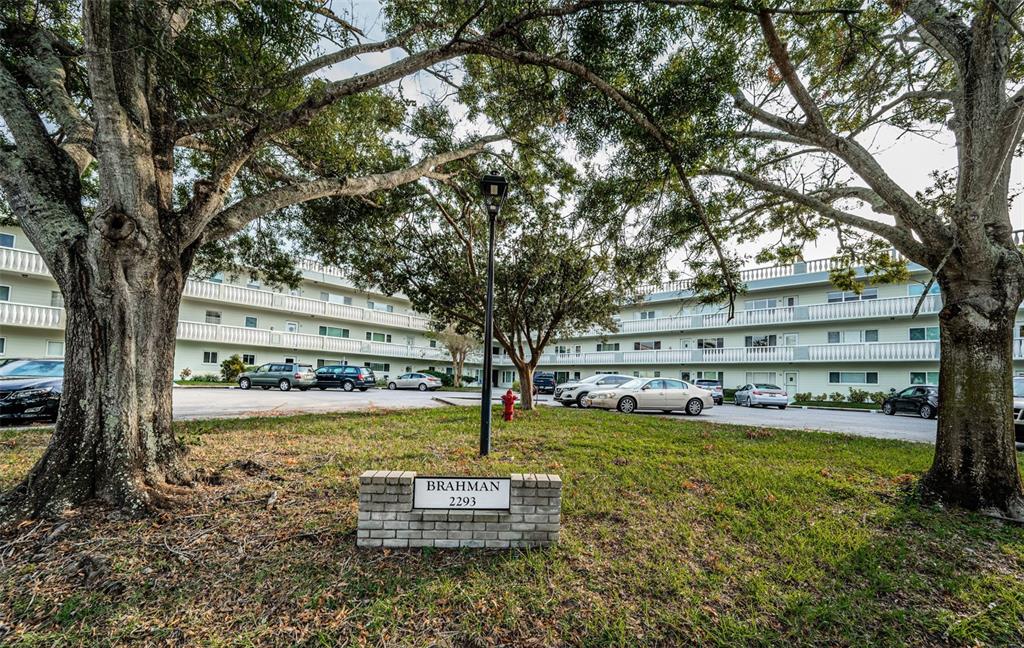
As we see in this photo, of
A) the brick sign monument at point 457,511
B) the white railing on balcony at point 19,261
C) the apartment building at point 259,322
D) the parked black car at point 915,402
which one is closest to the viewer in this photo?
the brick sign monument at point 457,511

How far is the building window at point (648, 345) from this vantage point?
109 ft

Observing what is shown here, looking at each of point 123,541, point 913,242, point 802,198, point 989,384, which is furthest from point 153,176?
point 989,384

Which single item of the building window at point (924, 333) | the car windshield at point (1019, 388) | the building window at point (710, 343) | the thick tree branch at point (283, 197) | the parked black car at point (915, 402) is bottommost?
the parked black car at point (915, 402)

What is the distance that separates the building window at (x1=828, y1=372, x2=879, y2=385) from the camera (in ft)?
76.9

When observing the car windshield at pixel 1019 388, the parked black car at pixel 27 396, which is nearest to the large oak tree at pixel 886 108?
the car windshield at pixel 1019 388

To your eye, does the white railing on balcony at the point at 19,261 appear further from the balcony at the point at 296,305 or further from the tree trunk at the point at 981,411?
the tree trunk at the point at 981,411

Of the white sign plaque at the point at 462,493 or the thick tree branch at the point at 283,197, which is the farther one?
the thick tree branch at the point at 283,197

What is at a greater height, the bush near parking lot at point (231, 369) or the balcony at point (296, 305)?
the balcony at point (296, 305)

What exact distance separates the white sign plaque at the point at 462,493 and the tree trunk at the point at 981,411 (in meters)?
4.87

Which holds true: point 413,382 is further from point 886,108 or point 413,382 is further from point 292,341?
point 886,108

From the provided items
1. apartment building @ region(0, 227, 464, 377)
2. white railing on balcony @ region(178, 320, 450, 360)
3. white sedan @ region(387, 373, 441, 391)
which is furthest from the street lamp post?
white railing on balcony @ region(178, 320, 450, 360)

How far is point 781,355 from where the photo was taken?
2573cm

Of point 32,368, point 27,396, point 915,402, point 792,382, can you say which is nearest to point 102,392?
point 27,396

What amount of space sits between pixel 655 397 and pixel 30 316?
85.5 feet
